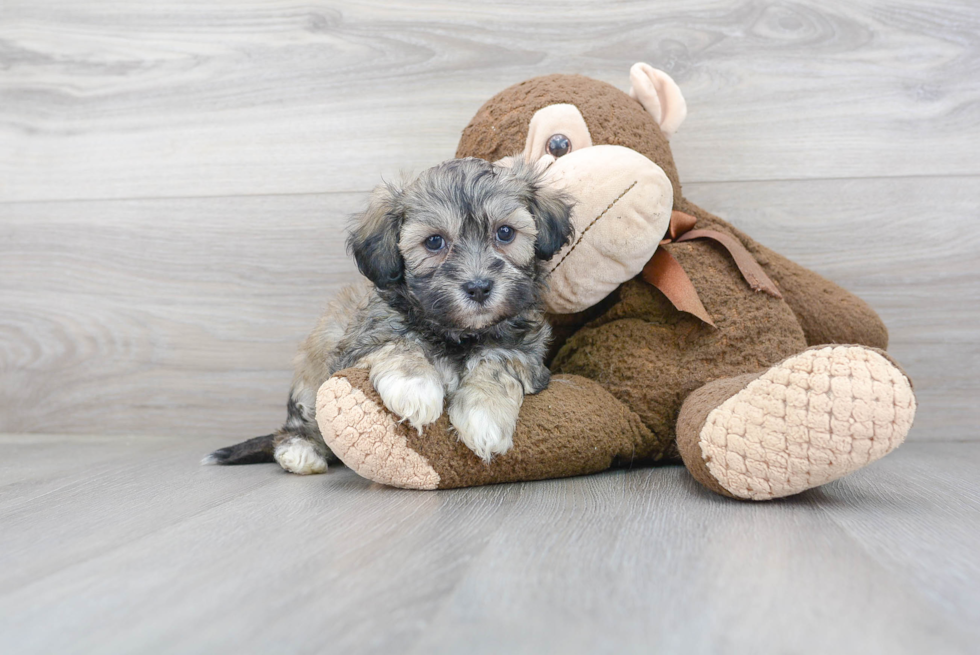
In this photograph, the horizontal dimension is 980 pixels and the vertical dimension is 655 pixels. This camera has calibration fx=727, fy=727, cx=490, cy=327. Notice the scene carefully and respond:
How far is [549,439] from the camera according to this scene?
1.61 meters

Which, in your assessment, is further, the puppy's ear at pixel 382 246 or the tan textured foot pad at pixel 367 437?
the puppy's ear at pixel 382 246

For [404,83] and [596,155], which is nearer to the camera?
[596,155]

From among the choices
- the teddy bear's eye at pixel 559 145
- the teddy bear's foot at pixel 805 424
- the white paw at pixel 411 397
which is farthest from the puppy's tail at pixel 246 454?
the teddy bear's foot at pixel 805 424

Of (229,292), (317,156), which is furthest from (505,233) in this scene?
(229,292)

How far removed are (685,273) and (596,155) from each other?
0.37 metres

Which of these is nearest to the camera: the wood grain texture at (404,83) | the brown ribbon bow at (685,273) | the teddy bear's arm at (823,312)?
the brown ribbon bow at (685,273)

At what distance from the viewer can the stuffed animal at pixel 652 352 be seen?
1322mm

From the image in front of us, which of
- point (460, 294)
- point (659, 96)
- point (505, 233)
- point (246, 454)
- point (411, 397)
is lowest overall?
point (246, 454)

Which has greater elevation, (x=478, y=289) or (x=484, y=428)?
(x=478, y=289)

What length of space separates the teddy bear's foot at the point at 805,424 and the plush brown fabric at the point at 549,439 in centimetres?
28

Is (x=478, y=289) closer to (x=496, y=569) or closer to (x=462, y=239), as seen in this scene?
(x=462, y=239)

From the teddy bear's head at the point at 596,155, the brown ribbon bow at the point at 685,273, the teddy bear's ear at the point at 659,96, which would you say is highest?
the teddy bear's ear at the point at 659,96

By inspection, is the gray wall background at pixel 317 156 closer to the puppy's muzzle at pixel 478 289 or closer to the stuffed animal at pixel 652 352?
the stuffed animal at pixel 652 352

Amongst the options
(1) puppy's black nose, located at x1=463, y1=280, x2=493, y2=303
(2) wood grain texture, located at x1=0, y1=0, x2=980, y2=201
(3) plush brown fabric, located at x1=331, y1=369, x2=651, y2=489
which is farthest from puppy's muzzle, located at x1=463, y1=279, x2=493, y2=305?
(2) wood grain texture, located at x1=0, y1=0, x2=980, y2=201
